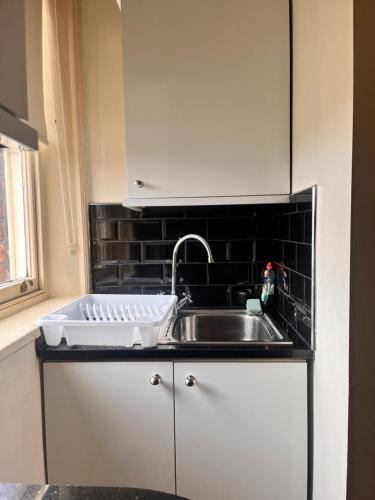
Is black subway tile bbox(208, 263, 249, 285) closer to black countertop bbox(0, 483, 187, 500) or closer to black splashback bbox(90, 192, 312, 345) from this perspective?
black splashback bbox(90, 192, 312, 345)

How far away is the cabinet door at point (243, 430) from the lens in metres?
1.18

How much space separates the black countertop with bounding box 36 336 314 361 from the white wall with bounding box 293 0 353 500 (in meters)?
0.12

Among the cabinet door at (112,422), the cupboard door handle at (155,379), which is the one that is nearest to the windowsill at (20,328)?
the cabinet door at (112,422)

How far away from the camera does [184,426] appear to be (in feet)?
3.96

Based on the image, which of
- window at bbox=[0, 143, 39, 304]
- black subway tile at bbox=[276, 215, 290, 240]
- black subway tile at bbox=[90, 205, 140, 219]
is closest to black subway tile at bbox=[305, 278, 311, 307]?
black subway tile at bbox=[276, 215, 290, 240]

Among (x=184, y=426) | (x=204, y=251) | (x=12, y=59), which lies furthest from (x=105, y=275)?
(x=12, y=59)

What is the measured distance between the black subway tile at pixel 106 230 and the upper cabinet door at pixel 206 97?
390 mm

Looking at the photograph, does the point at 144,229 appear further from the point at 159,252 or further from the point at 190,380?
the point at 190,380

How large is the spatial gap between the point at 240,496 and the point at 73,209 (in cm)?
141

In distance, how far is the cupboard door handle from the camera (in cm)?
118

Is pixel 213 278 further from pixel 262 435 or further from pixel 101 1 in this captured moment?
pixel 101 1

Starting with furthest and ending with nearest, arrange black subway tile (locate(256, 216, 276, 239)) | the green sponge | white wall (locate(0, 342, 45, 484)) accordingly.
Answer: black subway tile (locate(256, 216, 276, 239))
the green sponge
white wall (locate(0, 342, 45, 484))

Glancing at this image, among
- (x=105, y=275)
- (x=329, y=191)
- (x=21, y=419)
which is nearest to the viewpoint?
(x=329, y=191)

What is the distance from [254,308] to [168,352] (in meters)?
0.56
